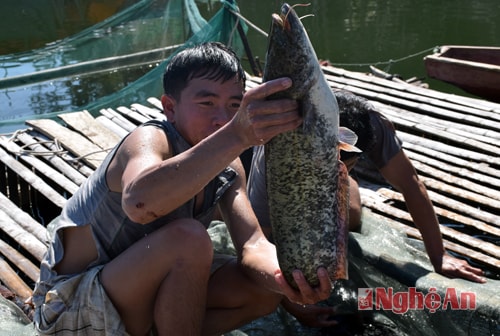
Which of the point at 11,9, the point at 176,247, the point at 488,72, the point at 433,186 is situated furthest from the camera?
the point at 11,9

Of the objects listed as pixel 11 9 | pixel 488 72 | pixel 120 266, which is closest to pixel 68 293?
pixel 120 266

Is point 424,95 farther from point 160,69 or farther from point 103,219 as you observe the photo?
point 103,219

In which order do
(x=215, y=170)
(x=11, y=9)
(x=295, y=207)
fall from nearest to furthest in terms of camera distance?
(x=215, y=170) → (x=295, y=207) → (x=11, y=9)

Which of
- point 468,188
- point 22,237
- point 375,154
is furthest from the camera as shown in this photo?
point 468,188

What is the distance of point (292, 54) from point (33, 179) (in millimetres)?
4490

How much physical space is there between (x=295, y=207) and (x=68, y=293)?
113cm

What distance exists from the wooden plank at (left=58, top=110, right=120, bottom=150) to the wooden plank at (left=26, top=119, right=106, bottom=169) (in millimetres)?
88

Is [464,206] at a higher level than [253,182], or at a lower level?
lower

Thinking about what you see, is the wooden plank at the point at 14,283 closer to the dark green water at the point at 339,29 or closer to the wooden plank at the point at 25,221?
the wooden plank at the point at 25,221

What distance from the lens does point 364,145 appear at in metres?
3.63

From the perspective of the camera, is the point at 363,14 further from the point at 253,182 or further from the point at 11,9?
the point at 253,182

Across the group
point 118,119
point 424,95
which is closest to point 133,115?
point 118,119

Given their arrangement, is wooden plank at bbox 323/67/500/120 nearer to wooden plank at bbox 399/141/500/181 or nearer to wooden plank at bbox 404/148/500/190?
wooden plank at bbox 399/141/500/181

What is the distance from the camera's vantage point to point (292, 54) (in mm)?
2146
